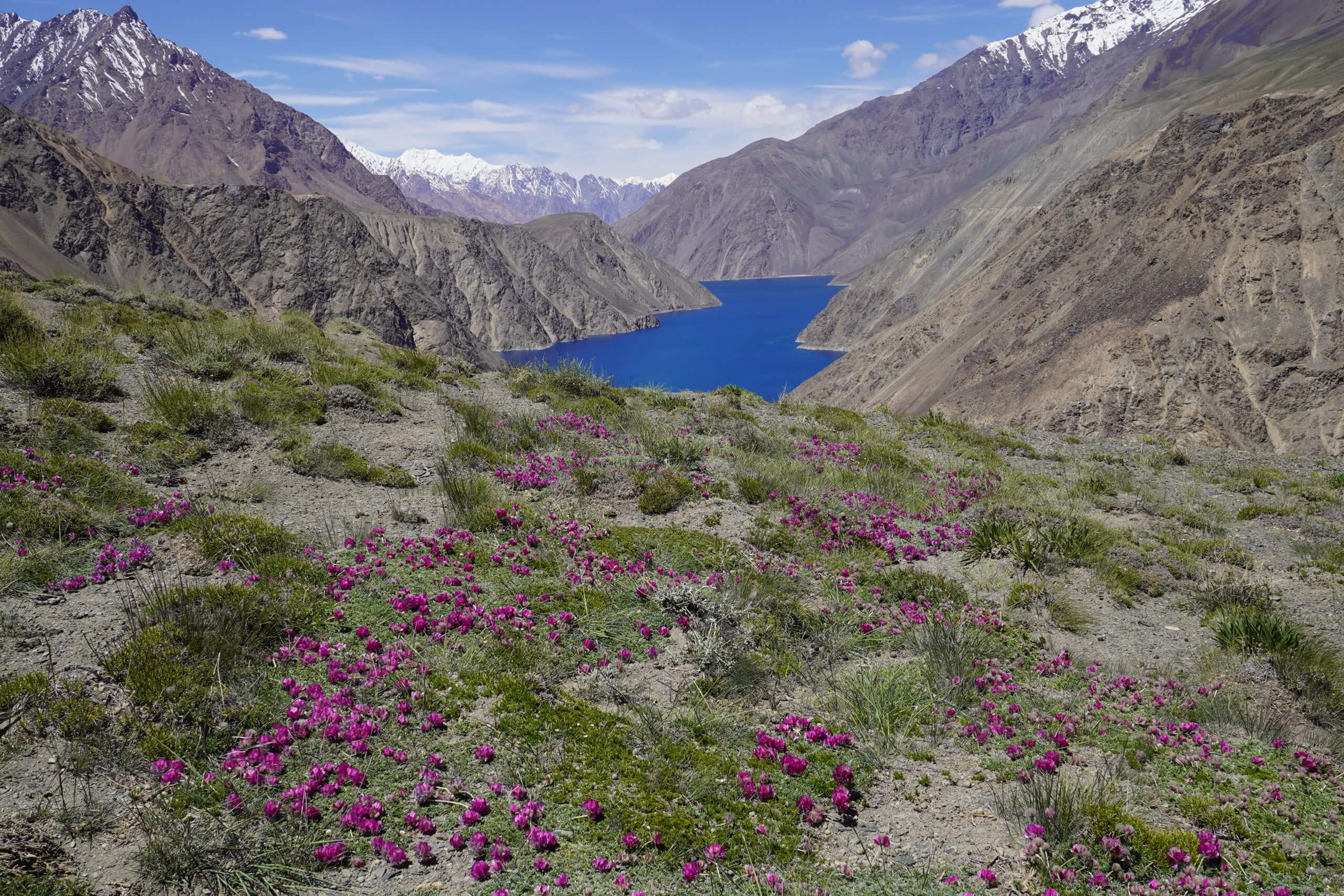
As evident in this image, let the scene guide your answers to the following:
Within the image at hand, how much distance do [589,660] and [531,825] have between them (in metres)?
1.95

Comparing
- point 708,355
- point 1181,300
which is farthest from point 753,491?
point 708,355

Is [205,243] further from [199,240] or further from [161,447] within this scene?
[161,447]

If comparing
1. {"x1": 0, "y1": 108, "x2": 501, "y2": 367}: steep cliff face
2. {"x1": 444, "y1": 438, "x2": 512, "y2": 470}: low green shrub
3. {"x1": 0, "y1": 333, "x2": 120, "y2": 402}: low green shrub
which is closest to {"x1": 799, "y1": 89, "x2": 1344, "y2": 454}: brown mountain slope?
{"x1": 444, "y1": 438, "x2": 512, "y2": 470}: low green shrub

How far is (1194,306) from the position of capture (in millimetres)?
53969

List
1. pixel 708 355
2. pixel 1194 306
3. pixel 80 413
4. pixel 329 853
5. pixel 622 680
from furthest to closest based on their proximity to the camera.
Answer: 1. pixel 708 355
2. pixel 1194 306
3. pixel 80 413
4. pixel 622 680
5. pixel 329 853

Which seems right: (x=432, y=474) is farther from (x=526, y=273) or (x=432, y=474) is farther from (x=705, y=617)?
(x=526, y=273)

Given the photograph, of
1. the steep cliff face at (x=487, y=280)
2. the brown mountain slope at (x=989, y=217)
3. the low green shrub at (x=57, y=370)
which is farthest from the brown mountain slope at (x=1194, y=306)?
the steep cliff face at (x=487, y=280)

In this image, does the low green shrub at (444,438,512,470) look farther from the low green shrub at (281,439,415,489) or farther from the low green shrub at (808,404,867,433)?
the low green shrub at (808,404,867,433)

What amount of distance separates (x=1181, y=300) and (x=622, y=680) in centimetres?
6694

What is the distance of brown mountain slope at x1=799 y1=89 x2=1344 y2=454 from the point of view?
4906 cm

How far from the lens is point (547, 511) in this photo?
29.5 ft

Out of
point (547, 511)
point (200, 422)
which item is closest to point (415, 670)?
point (547, 511)

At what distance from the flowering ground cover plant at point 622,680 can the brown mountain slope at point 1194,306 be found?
49917 mm

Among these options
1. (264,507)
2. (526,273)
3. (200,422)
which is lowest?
(264,507)
